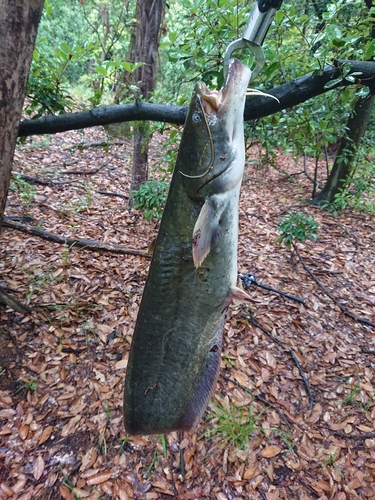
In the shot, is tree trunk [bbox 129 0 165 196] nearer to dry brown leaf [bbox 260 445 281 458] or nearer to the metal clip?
the metal clip

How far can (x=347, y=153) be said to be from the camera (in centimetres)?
618

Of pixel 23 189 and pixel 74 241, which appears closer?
pixel 74 241

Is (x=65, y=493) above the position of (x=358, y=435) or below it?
below

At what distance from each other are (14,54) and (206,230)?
1.53m

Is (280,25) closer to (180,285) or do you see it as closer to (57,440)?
(180,285)

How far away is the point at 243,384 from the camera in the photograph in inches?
116

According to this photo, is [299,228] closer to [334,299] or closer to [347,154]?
[334,299]

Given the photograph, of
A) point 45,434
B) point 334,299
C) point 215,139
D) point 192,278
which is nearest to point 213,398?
point 45,434

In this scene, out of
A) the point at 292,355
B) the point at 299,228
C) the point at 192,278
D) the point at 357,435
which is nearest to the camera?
the point at 192,278

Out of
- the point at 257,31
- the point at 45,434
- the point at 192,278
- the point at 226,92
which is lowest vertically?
the point at 45,434

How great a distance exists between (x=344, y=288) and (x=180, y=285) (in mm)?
3468

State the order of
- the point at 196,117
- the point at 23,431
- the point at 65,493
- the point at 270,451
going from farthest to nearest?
the point at 270,451
the point at 23,431
the point at 65,493
the point at 196,117

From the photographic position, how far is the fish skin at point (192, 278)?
49.9 inches

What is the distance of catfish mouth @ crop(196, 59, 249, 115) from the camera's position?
109cm
